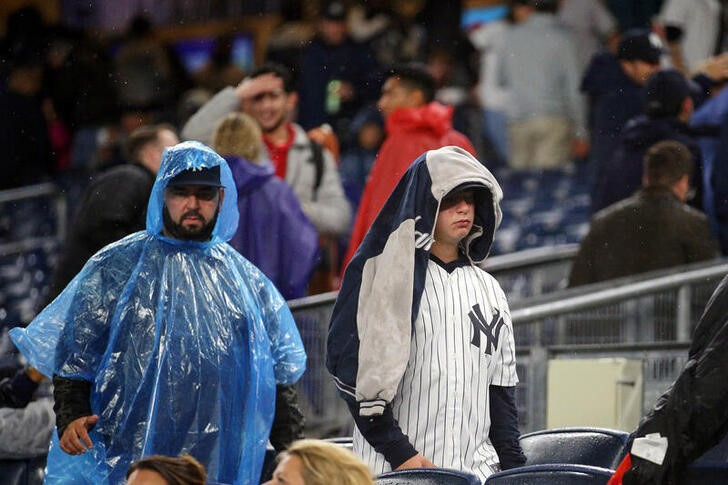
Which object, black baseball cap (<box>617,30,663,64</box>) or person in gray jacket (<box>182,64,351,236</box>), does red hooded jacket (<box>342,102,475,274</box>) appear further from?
black baseball cap (<box>617,30,663,64</box>)

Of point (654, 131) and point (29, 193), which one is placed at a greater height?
point (654, 131)

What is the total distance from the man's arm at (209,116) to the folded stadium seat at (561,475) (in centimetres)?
487

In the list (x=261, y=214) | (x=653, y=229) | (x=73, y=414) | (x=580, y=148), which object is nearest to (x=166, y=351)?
(x=73, y=414)

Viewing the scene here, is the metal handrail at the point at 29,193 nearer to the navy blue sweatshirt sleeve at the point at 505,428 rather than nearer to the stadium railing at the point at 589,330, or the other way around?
the stadium railing at the point at 589,330

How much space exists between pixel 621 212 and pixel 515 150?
4923mm

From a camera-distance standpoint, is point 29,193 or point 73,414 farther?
point 29,193

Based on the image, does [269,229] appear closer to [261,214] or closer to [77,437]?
[261,214]


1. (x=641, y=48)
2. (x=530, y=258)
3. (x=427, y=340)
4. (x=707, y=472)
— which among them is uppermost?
(x=641, y=48)

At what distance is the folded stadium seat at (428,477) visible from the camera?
18.5ft

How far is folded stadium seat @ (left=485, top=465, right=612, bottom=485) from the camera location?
5602 mm

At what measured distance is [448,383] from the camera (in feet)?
20.7

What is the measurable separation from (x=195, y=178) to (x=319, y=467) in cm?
227

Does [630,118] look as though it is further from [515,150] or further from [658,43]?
[515,150]

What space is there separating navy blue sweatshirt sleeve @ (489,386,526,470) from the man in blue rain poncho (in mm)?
953
